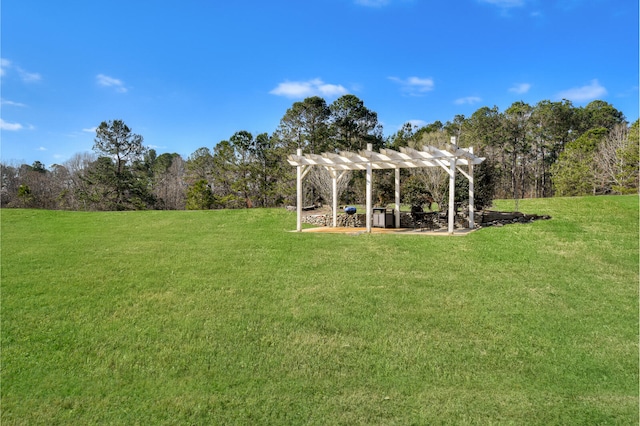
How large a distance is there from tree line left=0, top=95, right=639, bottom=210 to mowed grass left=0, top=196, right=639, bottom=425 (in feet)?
40.3

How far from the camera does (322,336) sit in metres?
3.80

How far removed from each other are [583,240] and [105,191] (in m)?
27.7

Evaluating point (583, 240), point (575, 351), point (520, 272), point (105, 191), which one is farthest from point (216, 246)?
point (105, 191)

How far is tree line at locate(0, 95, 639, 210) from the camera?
22.6m

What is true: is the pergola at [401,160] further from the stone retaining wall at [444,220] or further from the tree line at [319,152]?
the tree line at [319,152]

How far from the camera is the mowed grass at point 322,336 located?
2709 millimetres

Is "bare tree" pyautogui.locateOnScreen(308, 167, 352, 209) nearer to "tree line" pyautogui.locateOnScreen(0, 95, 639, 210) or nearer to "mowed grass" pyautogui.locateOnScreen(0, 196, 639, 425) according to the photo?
"tree line" pyautogui.locateOnScreen(0, 95, 639, 210)

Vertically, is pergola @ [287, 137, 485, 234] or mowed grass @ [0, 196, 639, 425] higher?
pergola @ [287, 137, 485, 234]

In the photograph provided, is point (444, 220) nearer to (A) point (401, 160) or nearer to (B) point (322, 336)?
(A) point (401, 160)

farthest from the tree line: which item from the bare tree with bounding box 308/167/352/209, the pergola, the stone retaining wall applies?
the pergola

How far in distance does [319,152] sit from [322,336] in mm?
21992

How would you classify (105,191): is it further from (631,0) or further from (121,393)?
(631,0)

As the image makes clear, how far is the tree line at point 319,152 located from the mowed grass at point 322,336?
40.3 ft

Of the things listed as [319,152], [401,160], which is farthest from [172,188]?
[401,160]
